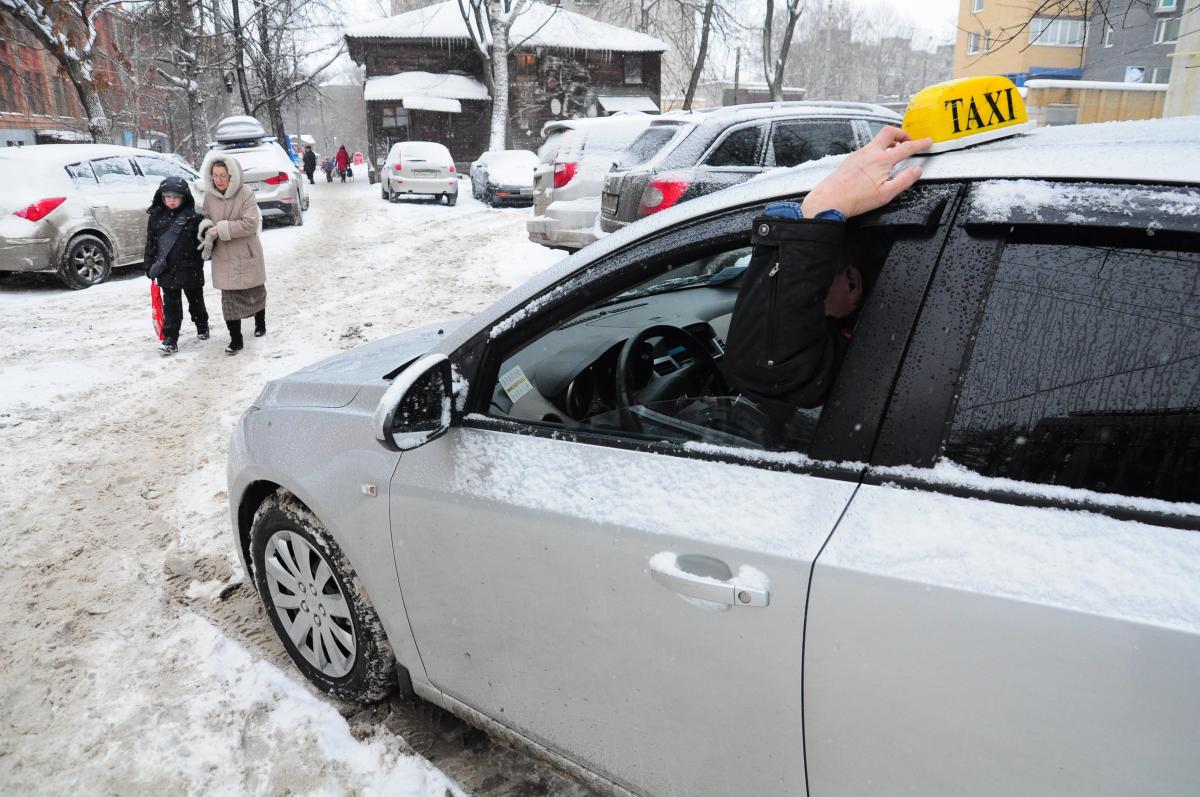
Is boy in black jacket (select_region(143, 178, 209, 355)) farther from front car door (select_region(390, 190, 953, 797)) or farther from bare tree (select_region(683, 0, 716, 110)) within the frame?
bare tree (select_region(683, 0, 716, 110))

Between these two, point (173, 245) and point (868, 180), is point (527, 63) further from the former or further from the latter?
point (868, 180)

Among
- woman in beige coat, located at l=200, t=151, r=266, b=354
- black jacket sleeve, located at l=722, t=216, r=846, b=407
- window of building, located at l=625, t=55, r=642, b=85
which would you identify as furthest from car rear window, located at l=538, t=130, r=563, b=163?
window of building, located at l=625, t=55, r=642, b=85

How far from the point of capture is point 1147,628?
3.63 feet

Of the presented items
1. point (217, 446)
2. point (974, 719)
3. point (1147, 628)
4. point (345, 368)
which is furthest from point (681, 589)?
point (217, 446)

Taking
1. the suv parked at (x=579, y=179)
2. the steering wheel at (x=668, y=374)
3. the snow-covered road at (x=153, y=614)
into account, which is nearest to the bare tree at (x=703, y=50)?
the suv parked at (x=579, y=179)

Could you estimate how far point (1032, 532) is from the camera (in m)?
1.25

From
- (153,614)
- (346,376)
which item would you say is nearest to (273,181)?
(153,614)

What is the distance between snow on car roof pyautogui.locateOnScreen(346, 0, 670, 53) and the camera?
3434 cm

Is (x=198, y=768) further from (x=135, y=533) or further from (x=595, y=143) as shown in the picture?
(x=595, y=143)

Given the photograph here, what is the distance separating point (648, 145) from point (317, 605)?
21.3 ft

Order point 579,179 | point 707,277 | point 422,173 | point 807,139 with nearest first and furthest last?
point 707,277
point 807,139
point 579,179
point 422,173

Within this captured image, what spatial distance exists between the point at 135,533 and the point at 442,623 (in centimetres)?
271

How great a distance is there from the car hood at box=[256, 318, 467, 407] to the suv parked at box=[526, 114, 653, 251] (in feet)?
21.3

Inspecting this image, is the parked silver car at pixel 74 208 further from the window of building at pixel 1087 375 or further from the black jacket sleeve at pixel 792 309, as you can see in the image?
the window of building at pixel 1087 375
